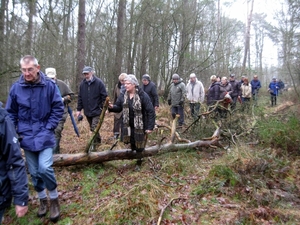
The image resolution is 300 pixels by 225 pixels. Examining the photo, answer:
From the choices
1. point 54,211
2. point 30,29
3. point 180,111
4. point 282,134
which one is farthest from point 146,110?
point 30,29

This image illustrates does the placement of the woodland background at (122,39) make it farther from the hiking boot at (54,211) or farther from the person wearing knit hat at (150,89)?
the hiking boot at (54,211)

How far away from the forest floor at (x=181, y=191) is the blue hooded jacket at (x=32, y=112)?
1.15 metres

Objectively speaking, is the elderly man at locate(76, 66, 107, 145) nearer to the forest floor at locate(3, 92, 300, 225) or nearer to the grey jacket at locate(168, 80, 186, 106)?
the forest floor at locate(3, 92, 300, 225)

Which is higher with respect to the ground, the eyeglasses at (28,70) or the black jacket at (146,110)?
the eyeglasses at (28,70)

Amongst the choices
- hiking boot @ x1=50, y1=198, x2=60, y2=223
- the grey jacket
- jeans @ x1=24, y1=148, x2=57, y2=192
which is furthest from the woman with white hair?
the grey jacket

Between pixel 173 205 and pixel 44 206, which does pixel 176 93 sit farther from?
pixel 44 206

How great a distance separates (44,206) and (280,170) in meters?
4.21

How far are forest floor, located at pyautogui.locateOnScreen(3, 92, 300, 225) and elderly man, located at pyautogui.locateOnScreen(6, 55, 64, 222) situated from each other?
2.83 ft

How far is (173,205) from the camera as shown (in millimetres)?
3754

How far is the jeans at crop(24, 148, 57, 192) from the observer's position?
10.2 ft

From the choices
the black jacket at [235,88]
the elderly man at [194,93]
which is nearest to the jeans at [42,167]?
the elderly man at [194,93]

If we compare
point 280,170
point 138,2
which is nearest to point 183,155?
point 280,170

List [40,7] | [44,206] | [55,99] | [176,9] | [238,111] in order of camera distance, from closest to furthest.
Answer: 1. [55,99]
2. [44,206]
3. [238,111]
4. [176,9]
5. [40,7]

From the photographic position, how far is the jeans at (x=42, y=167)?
3.12m
